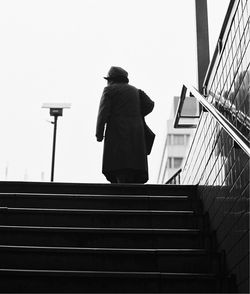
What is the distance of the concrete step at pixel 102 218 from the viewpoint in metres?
5.70

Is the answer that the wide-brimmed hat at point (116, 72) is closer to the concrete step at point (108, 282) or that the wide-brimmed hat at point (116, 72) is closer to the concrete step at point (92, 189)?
the concrete step at point (92, 189)

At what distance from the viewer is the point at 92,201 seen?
612 centimetres

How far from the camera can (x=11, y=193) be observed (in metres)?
6.27

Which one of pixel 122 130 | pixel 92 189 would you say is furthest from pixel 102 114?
pixel 92 189

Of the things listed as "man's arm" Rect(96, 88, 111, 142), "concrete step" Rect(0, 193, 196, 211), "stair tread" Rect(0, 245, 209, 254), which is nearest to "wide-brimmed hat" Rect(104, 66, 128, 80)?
"man's arm" Rect(96, 88, 111, 142)

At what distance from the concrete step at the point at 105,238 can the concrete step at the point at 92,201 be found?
2.25 feet

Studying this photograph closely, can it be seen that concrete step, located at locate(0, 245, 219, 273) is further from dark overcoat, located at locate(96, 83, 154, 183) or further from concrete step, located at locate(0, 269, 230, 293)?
dark overcoat, located at locate(96, 83, 154, 183)

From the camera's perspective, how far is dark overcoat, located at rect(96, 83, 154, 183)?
7453 mm

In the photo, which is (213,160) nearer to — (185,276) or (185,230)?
(185,230)

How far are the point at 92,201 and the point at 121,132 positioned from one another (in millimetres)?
1612

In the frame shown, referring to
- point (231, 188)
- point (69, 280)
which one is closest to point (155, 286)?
point (69, 280)

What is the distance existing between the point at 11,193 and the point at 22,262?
139 centimetres

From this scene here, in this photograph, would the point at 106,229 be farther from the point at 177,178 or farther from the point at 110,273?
the point at 177,178

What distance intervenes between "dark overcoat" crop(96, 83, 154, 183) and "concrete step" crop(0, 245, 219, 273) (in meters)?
2.46
